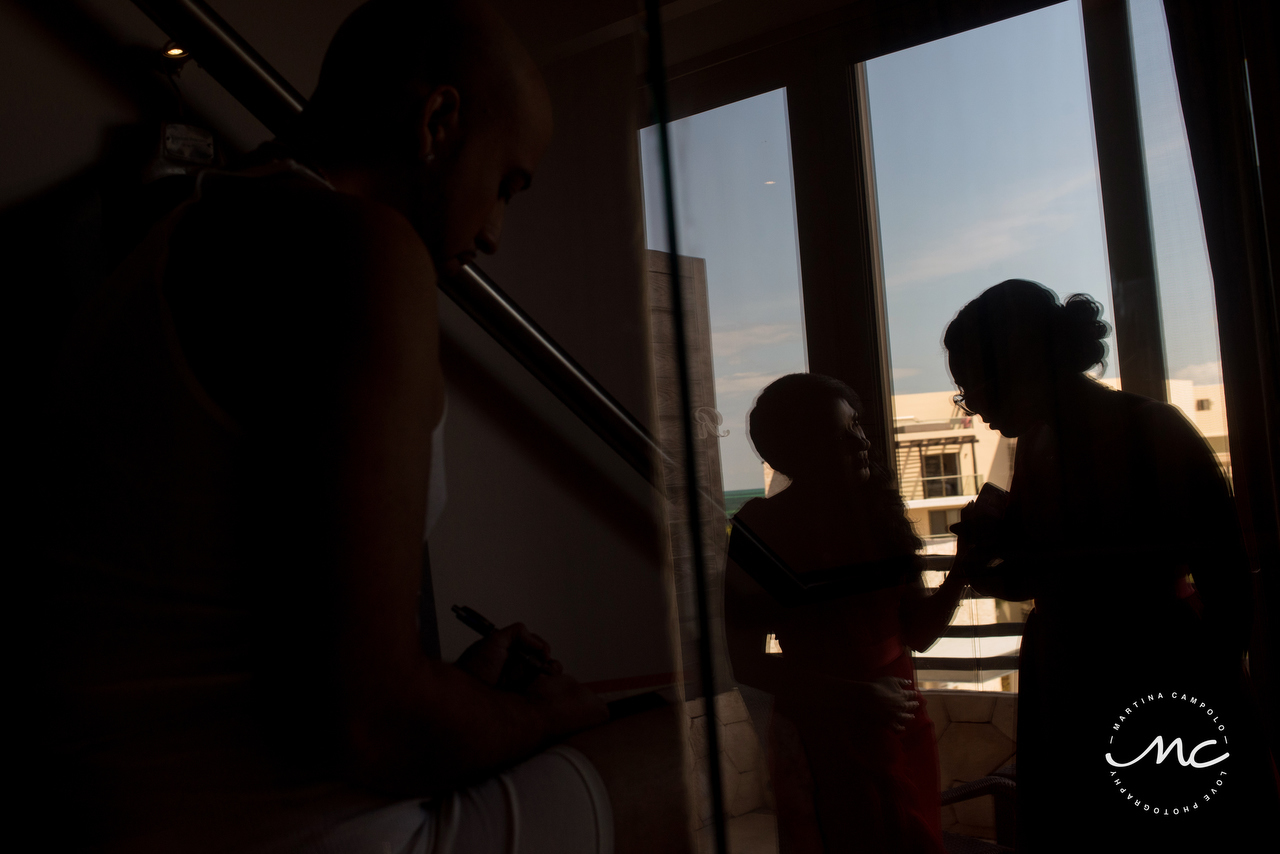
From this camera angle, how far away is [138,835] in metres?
0.45

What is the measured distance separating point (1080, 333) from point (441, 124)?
Result: 0.52m

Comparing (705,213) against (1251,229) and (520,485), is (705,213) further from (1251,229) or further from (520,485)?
(520,485)

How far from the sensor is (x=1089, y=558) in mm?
516

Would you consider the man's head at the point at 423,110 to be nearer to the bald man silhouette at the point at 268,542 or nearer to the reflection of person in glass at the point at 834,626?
the bald man silhouette at the point at 268,542

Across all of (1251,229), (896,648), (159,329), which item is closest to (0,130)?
(159,329)

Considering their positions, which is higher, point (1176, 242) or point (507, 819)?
point (1176, 242)

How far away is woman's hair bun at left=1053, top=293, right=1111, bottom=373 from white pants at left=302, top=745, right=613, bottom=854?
1.43ft

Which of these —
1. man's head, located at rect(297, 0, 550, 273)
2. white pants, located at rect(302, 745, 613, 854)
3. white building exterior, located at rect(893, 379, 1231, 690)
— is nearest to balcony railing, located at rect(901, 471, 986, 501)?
white building exterior, located at rect(893, 379, 1231, 690)

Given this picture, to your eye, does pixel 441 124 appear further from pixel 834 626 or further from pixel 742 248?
pixel 834 626

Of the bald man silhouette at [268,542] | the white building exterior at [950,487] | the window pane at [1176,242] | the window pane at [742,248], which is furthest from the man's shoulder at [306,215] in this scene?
the window pane at [1176,242]

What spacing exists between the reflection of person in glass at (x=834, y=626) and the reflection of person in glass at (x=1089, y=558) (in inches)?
2.4

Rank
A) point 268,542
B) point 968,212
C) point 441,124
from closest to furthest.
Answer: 1. point 268,542
2. point 968,212
3. point 441,124

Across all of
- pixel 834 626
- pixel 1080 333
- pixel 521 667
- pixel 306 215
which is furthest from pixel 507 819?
pixel 1080 333

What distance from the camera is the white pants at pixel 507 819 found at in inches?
17.7
